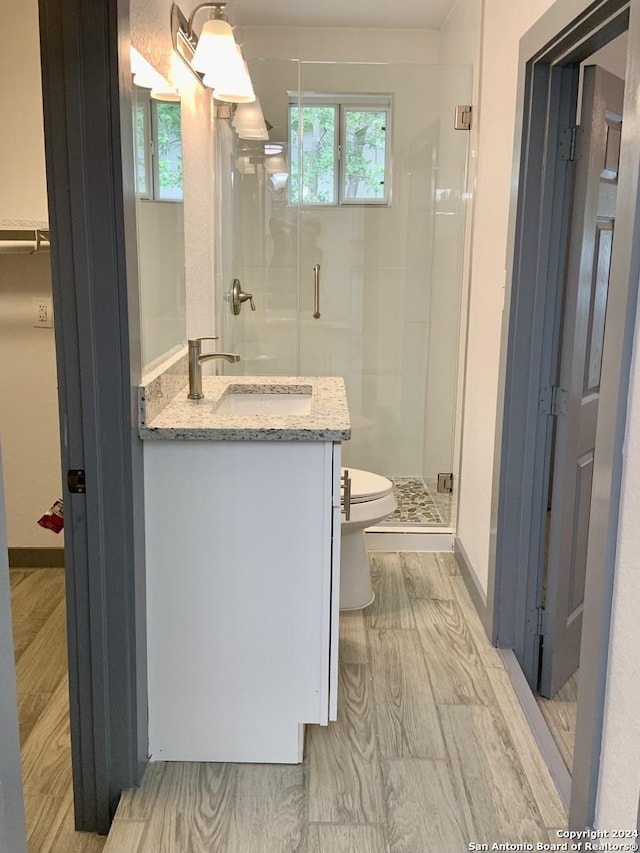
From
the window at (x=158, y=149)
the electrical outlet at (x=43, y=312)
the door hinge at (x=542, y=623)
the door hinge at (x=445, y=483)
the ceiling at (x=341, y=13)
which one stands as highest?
the ceiling at (x=341, y=13)

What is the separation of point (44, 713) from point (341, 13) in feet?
11.1

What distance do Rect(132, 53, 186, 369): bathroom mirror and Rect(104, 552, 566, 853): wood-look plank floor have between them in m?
1.10

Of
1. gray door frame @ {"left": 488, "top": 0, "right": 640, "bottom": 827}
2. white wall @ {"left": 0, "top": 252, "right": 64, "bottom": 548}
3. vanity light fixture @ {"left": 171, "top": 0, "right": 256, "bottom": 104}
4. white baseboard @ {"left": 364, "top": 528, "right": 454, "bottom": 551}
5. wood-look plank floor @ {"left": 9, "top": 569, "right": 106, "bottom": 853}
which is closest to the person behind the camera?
gray door frame @ {"left": 488, "top": 0, "right": 640, "bottom": 827}

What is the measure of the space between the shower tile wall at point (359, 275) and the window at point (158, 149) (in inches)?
48.7

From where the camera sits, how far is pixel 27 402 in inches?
124

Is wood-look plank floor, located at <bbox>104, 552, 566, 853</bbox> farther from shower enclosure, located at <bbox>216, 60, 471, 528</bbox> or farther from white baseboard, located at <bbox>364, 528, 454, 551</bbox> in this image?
shower enclosure, located at <bbox>216, 60, 471, 528</bbox>

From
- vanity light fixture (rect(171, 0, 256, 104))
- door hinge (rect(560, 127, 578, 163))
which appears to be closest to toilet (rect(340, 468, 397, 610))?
door hinge (rect(560, 127, 578, 163))

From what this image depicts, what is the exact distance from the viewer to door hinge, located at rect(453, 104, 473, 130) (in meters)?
3.22

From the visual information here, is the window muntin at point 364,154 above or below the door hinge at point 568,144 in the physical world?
above

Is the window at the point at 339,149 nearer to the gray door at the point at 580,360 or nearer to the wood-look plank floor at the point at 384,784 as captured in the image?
the gray door at the point at 580,360

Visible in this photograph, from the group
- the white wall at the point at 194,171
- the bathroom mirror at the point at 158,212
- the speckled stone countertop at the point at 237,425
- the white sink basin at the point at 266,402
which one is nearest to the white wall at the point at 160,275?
the bathroom mirror at the point at 158,212

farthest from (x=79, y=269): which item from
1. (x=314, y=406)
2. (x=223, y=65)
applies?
(x=223, y=65)

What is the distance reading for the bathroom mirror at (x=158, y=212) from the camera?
187 centimetres

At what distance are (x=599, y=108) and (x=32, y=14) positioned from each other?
2.12 metres
